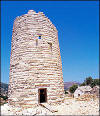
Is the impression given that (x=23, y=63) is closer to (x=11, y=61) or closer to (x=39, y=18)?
(x=11, y=61)

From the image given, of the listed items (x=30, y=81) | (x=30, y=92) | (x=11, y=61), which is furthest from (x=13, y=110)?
(x=11, y=61)

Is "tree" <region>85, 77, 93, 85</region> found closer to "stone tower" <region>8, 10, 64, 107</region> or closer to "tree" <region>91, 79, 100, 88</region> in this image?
"tree" <region>91, 79, 100, 88</region>

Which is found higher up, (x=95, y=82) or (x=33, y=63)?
(x=33, y=63)

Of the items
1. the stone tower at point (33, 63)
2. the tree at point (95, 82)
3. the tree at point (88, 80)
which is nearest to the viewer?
the stone tower at point (33, 63)

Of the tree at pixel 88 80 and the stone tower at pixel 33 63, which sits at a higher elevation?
the stone tower at pixel 33 63

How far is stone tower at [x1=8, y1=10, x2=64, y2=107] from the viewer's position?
9195mm

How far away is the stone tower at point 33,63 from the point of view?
9.20 meters

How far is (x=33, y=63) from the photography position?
31.8 feet

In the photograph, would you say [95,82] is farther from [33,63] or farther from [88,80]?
[33,63]

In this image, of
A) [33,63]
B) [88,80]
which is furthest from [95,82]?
[33,63]

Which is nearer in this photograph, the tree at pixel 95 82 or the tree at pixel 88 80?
the tree at pixel 95 82

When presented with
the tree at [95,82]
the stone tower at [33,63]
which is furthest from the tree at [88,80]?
the stone tower at [33,63]

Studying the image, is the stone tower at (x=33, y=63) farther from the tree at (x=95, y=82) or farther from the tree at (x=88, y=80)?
the tree at (x=88, y=80)

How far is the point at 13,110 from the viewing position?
848 cm
